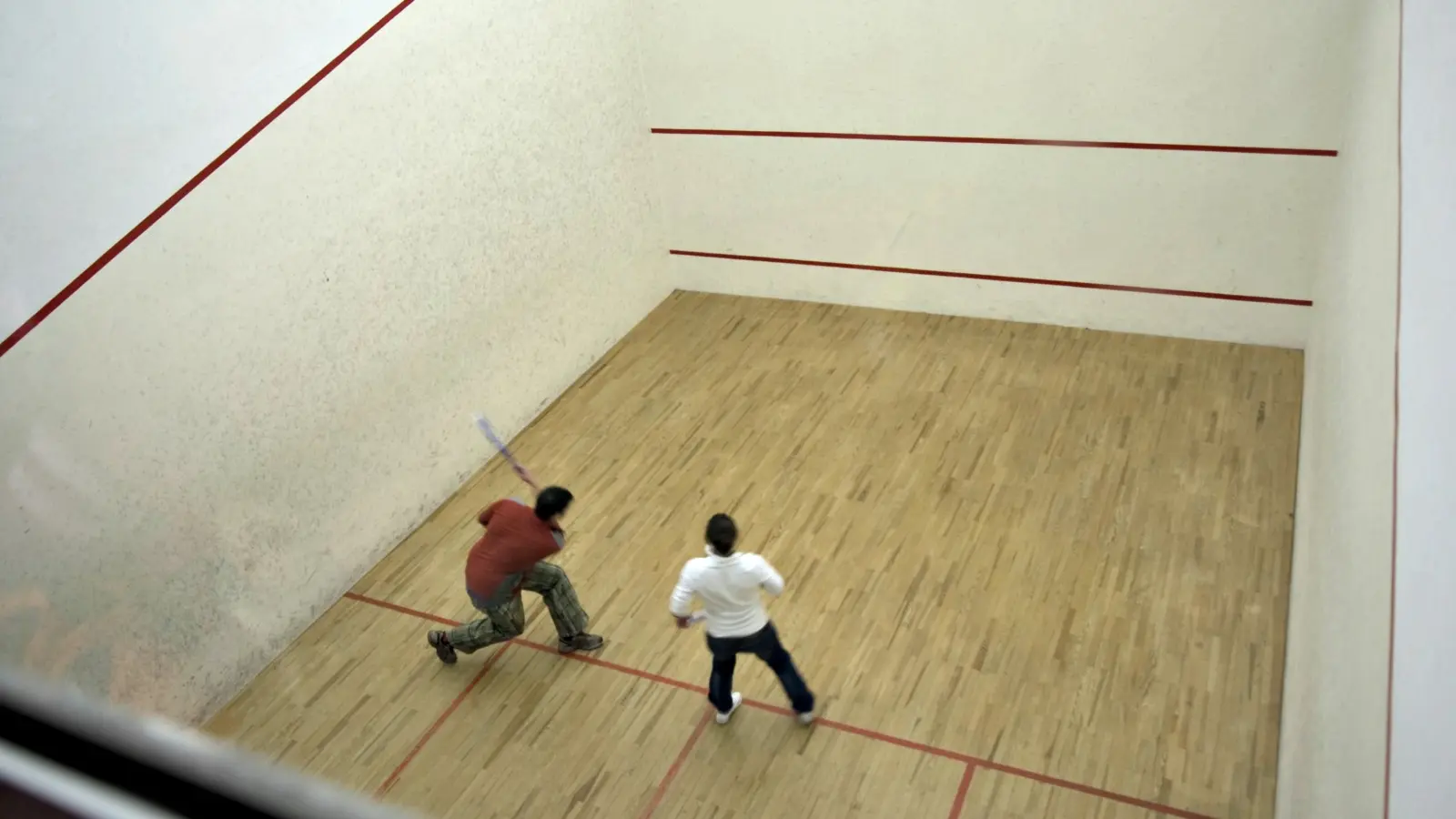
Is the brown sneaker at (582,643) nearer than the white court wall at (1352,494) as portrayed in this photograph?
No

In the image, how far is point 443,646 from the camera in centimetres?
330

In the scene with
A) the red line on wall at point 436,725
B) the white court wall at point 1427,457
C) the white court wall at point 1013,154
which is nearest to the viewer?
the white court wall at point 1427,457

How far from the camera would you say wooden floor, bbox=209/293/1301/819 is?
2.80 m

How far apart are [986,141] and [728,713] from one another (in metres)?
2.61

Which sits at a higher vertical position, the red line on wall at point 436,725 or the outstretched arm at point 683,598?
the outstretched arm at point 683,598

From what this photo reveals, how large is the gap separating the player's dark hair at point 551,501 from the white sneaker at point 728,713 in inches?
26.8

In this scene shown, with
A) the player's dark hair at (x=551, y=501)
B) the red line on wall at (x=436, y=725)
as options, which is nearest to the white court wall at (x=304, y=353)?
the red line on wall at (x=436, y=725)

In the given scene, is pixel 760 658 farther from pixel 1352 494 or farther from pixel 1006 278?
pixel 1006 278

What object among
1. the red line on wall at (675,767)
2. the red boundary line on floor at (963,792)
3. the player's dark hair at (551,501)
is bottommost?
the red boundary line on floor at (963,792)

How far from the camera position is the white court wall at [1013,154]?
13.1ft

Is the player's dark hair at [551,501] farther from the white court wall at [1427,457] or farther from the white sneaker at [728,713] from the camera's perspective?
the white court wall at [1427,457]

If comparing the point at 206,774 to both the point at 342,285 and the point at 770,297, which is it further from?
the point at 770,297

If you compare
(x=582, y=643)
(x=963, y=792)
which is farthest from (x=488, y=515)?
(x=963, y=792)

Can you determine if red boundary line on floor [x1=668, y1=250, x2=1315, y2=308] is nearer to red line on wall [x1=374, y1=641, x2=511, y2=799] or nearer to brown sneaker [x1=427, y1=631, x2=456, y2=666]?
red line on wall [x1=374, y1=641, x2=511, y2=799]
